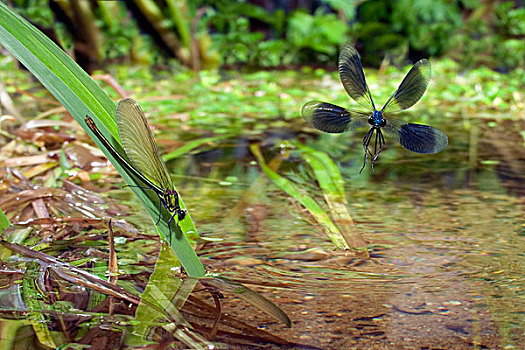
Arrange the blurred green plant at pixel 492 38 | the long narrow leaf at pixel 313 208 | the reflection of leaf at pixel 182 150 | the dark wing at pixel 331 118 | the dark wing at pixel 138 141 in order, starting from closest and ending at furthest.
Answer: the dark wing at pixel 138 141 < the dark wing at pixel 331 118 < the long narrow leaf at pixel 313 208 < the reflection of leaf at pixel 182 150 < the blurred green plant at pixel 492 38

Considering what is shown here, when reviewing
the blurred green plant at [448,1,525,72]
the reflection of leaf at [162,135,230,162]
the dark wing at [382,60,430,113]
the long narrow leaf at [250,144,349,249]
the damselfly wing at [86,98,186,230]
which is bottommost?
the long narrow leaf at [250,144,349,249]

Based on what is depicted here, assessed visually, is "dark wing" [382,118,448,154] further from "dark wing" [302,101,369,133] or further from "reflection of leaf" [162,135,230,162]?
"reflection of leaf" [162,135,230,162]

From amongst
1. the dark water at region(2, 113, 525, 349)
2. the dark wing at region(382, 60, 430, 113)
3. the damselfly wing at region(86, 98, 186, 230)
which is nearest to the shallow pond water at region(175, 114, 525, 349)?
the dark water at region(2, 113, 525, 349)

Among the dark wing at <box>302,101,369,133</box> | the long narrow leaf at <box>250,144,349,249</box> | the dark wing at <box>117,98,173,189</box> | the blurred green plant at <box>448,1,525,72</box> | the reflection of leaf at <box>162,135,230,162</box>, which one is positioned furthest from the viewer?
the blurred green plant at <box>448,1,525,72</box>

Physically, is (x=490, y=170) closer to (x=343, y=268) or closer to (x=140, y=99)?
(x=343, y=268)

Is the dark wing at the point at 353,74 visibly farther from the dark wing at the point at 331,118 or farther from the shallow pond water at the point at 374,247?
Result: the shallow pond water at the point at 374,247

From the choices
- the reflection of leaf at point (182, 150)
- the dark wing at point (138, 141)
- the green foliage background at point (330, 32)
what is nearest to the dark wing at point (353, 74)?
the dark wing at point (138, 141)
